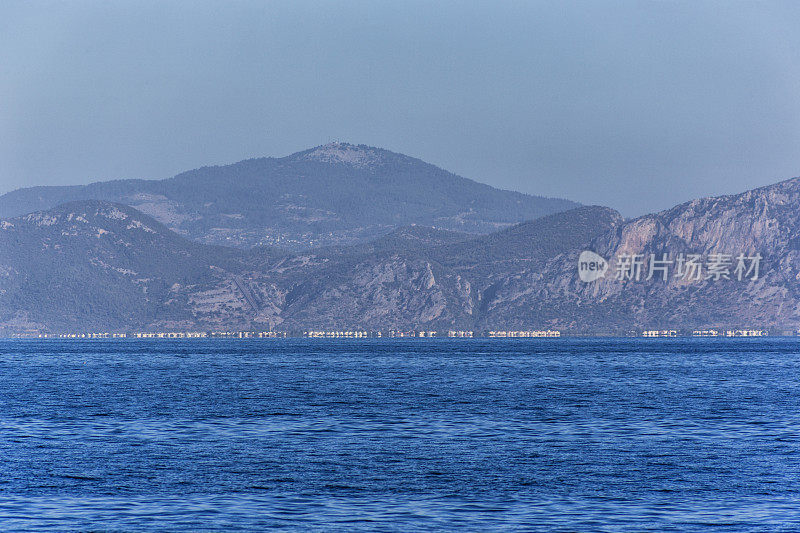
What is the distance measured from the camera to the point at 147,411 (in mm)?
93250

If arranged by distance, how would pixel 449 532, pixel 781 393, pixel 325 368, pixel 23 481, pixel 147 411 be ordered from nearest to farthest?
pixel 449 532
pixel 23 481
pixel 147 411
pixel 781 393
pixel 325 368

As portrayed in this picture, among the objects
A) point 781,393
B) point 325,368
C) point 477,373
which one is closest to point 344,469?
point 781,393

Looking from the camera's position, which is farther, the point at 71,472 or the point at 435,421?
the point at 435,421

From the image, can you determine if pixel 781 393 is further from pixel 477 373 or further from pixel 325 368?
pixel 325 368

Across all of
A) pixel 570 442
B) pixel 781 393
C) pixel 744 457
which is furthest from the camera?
pixel 781 393

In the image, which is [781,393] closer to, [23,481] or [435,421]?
[435,421]

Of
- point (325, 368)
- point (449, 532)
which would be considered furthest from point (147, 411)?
point (325, 368)

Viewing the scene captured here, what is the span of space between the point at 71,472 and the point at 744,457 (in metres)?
36.0

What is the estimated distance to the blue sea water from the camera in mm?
45656

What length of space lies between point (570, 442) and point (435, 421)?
1598cm

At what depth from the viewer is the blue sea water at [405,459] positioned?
150 feet

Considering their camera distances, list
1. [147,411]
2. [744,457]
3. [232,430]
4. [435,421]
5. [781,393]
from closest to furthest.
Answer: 1. [744,457]
2. [232,430]
3. [435,421]
4. [147,411]
5. [781,393]

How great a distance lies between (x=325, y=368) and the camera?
581ft

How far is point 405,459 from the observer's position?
201 feet
